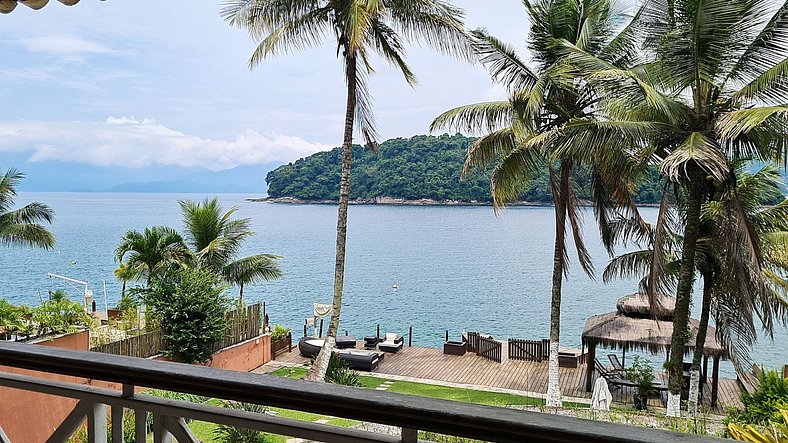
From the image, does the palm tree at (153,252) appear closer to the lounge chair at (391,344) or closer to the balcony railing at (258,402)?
the lounge chair at (391,344)

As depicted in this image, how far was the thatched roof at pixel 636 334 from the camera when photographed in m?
13.1

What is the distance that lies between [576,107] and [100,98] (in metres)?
106

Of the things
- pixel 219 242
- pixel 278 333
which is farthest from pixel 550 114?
pixel 278 333

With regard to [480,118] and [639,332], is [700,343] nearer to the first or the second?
[639,332]

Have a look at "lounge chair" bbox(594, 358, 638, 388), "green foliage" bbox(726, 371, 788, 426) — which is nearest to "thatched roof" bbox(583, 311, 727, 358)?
"lounge chair" bbox(594, 358, 638, 388)

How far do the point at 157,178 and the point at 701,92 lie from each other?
18383 centimetres

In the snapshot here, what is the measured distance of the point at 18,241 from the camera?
1716cm

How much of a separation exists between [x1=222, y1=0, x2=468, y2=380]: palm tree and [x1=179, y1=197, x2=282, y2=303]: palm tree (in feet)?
16.8

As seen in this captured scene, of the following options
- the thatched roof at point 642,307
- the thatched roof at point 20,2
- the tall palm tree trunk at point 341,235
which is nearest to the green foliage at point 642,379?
the thatched roof at point 642,307

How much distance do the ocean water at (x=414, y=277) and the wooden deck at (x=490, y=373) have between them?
841 centimetres

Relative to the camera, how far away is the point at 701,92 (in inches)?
372

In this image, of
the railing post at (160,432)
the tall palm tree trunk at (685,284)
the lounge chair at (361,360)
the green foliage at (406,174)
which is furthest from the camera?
the green foliage at (406,174)

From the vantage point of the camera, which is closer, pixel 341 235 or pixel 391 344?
pixel 341 235

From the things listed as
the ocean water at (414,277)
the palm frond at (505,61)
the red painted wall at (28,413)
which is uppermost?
the palm frond at (505,61)
